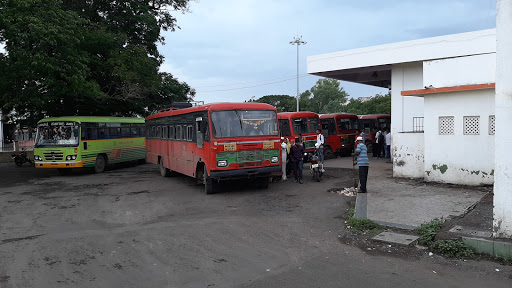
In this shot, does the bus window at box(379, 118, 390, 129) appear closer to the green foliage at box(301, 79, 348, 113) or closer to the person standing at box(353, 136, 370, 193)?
the person standing at box(353, 136, 370, 193)

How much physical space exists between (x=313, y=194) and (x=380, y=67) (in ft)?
39.5

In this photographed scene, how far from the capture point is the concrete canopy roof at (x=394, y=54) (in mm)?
17250

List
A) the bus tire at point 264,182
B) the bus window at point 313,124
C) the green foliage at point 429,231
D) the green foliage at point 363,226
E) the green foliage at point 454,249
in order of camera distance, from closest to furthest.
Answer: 1. the green foliage at point 454,249
2. the green foliage at point 429,231
3. the green foliage at point 363,226
4. the bus tire at point 264,182
5. the bus window at point 313,124

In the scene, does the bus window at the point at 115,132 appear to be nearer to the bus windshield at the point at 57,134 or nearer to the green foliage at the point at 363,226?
the bus windshield at the point at 57,134

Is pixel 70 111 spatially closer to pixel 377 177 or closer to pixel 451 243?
pixel 377 177

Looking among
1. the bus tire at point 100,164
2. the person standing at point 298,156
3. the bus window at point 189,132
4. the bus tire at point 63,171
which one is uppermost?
the bus window at point 189,132

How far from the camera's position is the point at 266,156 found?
464 inches

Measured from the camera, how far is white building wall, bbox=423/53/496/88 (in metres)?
10.9

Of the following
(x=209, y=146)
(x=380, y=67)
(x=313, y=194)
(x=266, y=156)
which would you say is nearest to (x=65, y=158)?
(x=209, y=146)

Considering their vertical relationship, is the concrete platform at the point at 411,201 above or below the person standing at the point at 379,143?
below

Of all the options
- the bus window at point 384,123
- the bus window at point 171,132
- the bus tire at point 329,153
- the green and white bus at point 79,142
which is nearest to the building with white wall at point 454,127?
the bus window at point 171,132

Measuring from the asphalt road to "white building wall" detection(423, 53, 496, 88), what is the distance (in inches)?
192

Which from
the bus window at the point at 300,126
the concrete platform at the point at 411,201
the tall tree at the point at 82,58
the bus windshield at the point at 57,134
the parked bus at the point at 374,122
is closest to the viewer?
the concrete platform at the point at 411,201

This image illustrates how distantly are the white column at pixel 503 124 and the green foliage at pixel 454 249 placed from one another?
551mm
